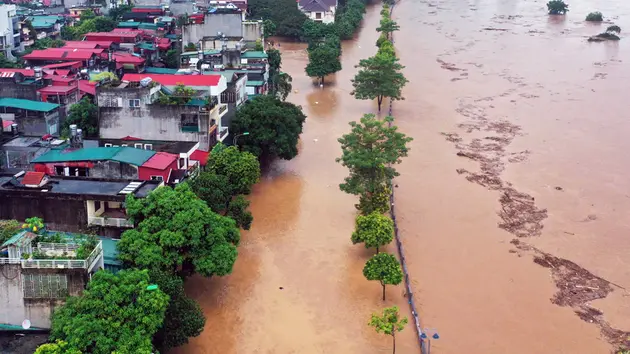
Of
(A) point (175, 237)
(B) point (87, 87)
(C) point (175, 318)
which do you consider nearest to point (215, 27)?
(B) point (87, 87)

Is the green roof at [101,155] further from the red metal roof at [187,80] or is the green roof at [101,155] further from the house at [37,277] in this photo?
the house at [37,277]

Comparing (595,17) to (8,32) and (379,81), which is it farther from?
(8,32)

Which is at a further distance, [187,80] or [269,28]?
[269,28]

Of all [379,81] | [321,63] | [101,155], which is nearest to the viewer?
[101,155]

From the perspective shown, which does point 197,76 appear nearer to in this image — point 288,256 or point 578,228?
point 288,256

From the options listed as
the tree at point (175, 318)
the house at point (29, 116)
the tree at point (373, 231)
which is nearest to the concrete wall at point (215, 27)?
the house at point (29, 116)

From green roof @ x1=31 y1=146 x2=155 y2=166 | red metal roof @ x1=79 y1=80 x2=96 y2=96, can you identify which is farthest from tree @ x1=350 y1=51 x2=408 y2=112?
green roof @ x1=31 y1=146 x2=155 y2=166

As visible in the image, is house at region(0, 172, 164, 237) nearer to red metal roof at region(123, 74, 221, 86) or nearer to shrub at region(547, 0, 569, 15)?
red metal roof at region(123, 74, 221, 86)
